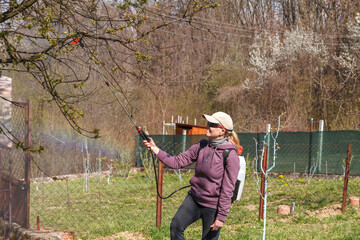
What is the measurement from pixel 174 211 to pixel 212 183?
5.26 m

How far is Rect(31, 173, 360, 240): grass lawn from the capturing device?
706 centimetres

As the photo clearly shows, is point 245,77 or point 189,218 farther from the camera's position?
point 245,77

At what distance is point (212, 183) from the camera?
4.32m

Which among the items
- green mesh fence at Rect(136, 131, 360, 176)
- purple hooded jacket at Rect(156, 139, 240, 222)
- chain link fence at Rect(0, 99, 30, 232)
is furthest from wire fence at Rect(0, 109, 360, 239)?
purple hooded jacket at Rect(156, 139, 240, 222)

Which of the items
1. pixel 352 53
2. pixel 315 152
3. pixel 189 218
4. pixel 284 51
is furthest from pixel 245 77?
pixel 189 218

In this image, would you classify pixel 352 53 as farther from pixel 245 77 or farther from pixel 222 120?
pixel 222 120

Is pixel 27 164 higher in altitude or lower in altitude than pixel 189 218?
higher

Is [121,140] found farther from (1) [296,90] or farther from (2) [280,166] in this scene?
(1) [296,90]

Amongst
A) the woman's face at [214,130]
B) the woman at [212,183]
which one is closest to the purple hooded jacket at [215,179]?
the woman at [212,183]

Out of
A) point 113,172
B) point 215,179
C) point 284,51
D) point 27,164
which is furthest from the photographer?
point 284,51

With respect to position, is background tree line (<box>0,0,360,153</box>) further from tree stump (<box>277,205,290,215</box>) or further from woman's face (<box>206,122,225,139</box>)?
woman's face (<box>206,122,225,139</box>)

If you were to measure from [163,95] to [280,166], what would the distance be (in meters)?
12.2

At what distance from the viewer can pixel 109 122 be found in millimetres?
19422

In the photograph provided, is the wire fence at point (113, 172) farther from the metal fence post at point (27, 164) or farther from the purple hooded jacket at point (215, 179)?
the purple hooded jacket at point (215, 179)
